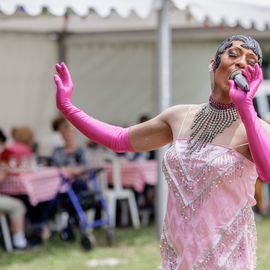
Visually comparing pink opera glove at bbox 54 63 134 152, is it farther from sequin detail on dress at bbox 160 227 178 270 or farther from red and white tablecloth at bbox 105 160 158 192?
red and white tablecloth at bbox 105 160 158 192

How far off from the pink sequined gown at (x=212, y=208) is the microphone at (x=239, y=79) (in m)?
0.26

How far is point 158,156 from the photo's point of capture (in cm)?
866

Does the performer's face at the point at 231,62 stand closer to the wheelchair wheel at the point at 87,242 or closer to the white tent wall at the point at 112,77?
the wheelchair wheel at the point at 87,242

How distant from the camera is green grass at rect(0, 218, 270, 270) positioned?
24.9 feet

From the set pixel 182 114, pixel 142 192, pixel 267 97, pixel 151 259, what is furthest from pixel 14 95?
pixel 182 114

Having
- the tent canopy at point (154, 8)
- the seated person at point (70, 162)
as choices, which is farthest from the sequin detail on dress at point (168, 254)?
the seated person at point (70, 162)

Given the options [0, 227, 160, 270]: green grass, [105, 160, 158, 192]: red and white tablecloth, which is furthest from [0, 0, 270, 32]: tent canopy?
[0, 227, 160, 270]: green grass

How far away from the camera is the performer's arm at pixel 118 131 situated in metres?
3.40

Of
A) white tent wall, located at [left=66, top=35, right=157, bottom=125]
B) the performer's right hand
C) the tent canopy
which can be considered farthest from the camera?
white tent wall, located at [left=66, top=35, right=157, bottom=125]

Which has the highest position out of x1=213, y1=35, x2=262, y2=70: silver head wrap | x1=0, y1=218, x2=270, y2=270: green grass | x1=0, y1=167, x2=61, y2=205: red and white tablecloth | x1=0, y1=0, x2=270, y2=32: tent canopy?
x1=0, y1=0, x2=270, y2=32: tent canopy

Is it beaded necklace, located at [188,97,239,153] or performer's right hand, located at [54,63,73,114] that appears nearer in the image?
beaded necklace, located at [188,97,239,153]

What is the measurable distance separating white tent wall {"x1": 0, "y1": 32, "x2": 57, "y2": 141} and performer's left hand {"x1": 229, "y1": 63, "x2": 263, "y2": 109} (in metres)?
8.63

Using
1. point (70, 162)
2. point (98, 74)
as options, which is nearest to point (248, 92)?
point (70, 162)

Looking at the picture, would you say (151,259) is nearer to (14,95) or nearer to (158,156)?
(158,156)
